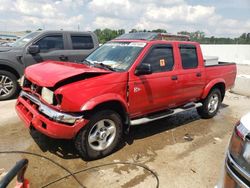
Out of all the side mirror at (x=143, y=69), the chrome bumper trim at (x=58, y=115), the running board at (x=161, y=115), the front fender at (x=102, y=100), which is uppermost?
the side mirror at (x=143, y=69)

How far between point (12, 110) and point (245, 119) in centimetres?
564

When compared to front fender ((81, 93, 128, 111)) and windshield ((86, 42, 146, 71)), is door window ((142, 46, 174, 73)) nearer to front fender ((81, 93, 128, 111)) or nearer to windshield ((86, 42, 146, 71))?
windshield ((86, 42, 146, 71))

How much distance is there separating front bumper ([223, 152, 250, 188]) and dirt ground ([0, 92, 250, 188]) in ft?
1.65

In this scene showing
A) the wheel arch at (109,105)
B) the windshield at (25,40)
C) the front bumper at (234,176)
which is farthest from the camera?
the windshield at (25,40)

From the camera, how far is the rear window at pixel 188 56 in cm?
532

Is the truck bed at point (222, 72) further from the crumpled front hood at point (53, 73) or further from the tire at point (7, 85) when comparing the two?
the tire at point (7, 85)

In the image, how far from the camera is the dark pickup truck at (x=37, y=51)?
7.24m

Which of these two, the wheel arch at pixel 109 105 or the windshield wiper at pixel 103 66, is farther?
the windshield wiper at pixel 103 66

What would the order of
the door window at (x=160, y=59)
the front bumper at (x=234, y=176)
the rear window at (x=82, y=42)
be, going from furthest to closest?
1. the rear window at (x=82, y=42)
2. the door window at (x=160, y=59)
3. the front bumper at (x=234, y=176)

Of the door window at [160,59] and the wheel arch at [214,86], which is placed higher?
the door window at [160,59]

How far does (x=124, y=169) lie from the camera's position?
374 centimetres

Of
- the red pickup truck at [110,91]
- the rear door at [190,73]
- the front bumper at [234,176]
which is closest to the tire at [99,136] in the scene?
the red pickup truck at [110,91]

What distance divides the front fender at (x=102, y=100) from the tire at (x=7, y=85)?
4.54 meters

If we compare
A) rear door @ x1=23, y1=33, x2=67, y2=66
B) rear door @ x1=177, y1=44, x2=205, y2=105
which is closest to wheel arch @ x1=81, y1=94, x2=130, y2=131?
rear door @ x1=177, y1=44, x2=205, y2=105
